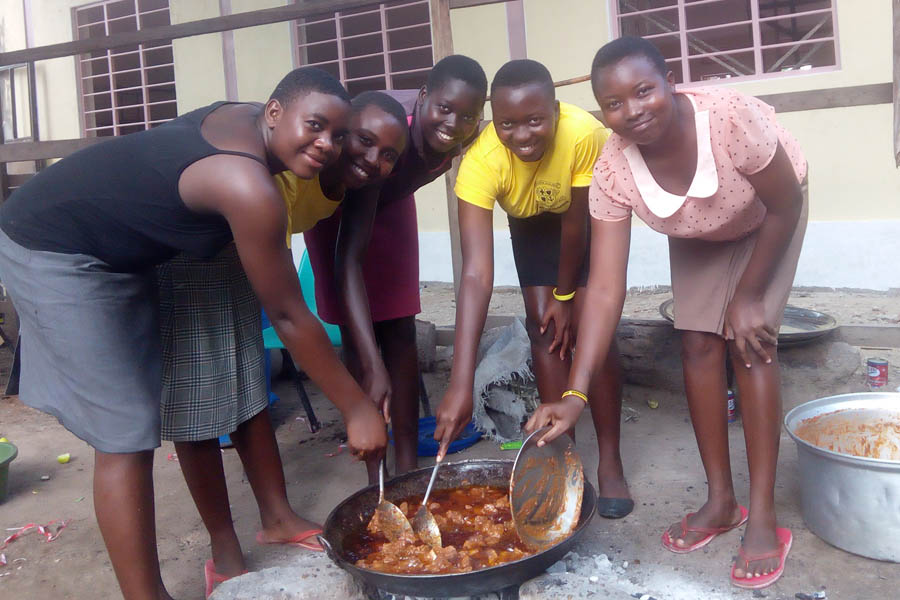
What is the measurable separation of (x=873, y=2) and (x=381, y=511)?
583 centimetres

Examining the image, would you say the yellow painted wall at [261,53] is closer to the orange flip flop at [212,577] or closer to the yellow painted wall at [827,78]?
the yellow painted wall at [827,78]

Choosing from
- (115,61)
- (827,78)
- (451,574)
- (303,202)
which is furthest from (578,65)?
(115,61)

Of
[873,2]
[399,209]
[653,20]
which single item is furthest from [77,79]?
[873,2]

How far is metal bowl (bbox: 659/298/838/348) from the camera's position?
3.73 meters

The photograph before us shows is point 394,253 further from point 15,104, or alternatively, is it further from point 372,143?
point 15,104

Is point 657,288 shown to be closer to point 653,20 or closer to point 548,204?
point 653,20

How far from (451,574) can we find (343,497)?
1.41 metres

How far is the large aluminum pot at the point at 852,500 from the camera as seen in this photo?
224cm

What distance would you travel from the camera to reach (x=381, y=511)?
2285 mm

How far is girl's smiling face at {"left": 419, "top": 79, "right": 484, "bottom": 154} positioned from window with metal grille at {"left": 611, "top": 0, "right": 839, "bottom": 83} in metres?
4.26

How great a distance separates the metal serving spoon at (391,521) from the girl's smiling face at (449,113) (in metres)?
1.17

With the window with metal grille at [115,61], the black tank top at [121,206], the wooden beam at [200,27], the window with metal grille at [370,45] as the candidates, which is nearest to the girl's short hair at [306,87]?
the black tank top at [121,206]

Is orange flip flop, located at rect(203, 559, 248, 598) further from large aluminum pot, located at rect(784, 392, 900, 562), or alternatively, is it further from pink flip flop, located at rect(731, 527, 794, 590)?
large aluminum pot, located at rect(784, 392, 900, 562)

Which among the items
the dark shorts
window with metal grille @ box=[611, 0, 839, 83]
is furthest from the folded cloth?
window with metal grille @ box=[611, 0, 839, 83]
